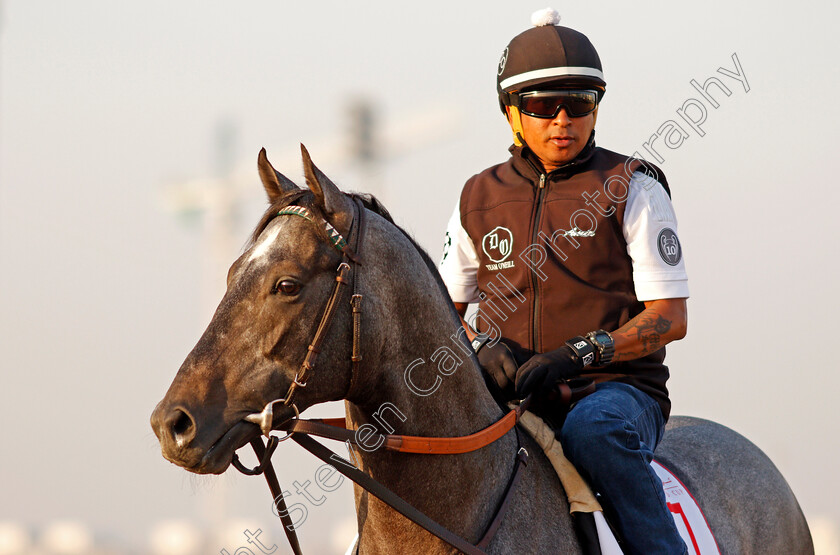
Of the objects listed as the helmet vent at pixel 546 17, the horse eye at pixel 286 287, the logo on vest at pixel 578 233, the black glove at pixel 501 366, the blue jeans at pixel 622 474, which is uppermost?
the helmet vent at pixel 546 17

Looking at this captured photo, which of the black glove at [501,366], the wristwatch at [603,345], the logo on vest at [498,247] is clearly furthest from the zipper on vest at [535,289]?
the wristwatch at [603,345]

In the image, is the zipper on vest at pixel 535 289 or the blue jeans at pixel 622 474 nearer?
the blue jeans at pixel 622 474

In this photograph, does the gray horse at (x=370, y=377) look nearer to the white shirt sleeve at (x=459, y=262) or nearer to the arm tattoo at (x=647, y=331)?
the arm tattoo at (x=647, y=331)

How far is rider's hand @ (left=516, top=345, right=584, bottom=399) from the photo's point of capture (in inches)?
181

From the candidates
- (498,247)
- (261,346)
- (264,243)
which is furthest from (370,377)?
(498,247)

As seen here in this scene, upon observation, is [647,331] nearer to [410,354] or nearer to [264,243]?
[410,354]

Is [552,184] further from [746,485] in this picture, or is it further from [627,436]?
[746,485]

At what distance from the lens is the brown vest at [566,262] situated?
5.04 m

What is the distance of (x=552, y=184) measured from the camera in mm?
5242

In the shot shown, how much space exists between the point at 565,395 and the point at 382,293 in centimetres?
130

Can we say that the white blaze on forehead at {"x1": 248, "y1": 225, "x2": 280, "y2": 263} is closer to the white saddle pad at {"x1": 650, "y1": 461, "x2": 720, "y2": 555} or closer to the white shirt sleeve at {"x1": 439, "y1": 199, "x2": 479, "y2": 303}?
the white shirt sleeve at {"x1": 439, "y1": 199, "x2": 479, "y2": 303}

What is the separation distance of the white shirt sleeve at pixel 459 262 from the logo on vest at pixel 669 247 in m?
1.10

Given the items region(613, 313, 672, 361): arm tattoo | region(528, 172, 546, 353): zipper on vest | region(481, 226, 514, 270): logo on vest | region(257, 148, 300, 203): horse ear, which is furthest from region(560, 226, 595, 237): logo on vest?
region(257, 148, 300, 203): horse ear

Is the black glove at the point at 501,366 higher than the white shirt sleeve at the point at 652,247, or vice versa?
the white shirt sleeve at the point at 652,247
